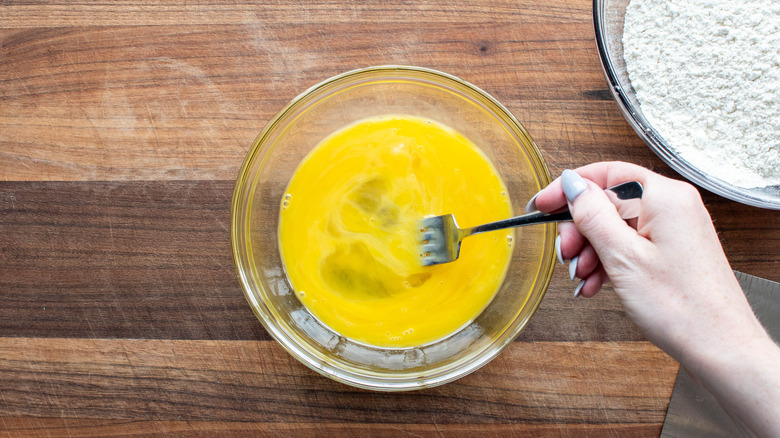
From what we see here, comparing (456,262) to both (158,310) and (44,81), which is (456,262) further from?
(44,81)

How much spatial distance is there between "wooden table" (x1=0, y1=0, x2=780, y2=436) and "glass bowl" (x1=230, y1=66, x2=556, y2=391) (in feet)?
0.37

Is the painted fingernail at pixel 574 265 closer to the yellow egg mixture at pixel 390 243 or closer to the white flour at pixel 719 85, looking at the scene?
the yellow egg mixture at pixel 390 243

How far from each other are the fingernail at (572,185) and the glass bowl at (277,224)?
0.63 feet

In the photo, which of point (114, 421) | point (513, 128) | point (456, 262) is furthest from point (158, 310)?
point (513, 128)

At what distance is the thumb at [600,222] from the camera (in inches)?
40.9

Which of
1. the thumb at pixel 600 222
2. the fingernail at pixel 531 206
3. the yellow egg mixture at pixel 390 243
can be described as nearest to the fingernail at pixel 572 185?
the thumb at pixel 600 222

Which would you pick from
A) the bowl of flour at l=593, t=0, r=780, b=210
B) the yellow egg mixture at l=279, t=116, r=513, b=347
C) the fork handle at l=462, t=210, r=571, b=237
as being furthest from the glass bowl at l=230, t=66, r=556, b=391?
the bowl of flour at l=593, t=0, r=780, b=210

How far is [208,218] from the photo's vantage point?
1458 millimetres

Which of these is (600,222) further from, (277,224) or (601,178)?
(277,224)

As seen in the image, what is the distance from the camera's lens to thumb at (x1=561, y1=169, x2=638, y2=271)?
1038mm

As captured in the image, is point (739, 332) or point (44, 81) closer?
point (739, 332)

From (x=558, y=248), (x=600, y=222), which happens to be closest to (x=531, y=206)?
(x=558, y=248)

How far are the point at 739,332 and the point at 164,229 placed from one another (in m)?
1.52

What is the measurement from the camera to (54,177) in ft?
4.87
